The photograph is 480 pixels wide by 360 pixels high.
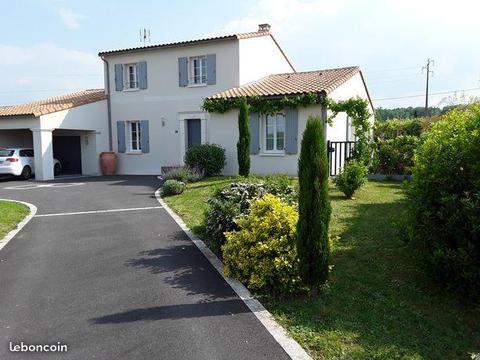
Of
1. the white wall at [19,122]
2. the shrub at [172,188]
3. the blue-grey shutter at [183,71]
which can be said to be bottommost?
the shrub at [172,188]

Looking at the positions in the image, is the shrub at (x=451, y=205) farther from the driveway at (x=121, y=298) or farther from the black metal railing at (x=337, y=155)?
the black metal railing at (x=337, y=155)

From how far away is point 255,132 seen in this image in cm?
1577

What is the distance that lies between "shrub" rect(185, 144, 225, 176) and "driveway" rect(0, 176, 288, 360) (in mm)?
6934

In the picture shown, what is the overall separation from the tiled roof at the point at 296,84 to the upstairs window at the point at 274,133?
1.06 metres

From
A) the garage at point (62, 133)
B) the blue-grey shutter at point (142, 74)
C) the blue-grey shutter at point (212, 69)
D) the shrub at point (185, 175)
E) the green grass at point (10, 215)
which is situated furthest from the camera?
the blue-grey shutter at point (142, 74)

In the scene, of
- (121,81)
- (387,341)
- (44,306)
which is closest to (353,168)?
(387,341)

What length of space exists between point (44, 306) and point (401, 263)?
4593 mm

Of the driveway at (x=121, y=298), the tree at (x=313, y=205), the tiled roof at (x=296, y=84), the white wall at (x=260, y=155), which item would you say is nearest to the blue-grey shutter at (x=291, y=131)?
the white wall at (x=260, y=155)

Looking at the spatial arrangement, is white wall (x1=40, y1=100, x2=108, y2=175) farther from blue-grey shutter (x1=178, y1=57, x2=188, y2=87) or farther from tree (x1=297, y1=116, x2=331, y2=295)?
tree (x1=297, y1=116, x2=331, y2=295)

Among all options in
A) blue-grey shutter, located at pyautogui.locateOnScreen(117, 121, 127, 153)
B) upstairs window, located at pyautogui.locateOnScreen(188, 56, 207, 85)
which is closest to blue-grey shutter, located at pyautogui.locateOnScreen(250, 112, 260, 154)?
upstairs window, located at pyautogui.locateOnScreen(188, 56, 207, 85)

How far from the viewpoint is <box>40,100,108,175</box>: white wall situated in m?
18.6

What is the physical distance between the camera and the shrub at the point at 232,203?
6.26 metres

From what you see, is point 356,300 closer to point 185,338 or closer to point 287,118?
point 185,338

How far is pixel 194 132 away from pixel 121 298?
14.4 metres
